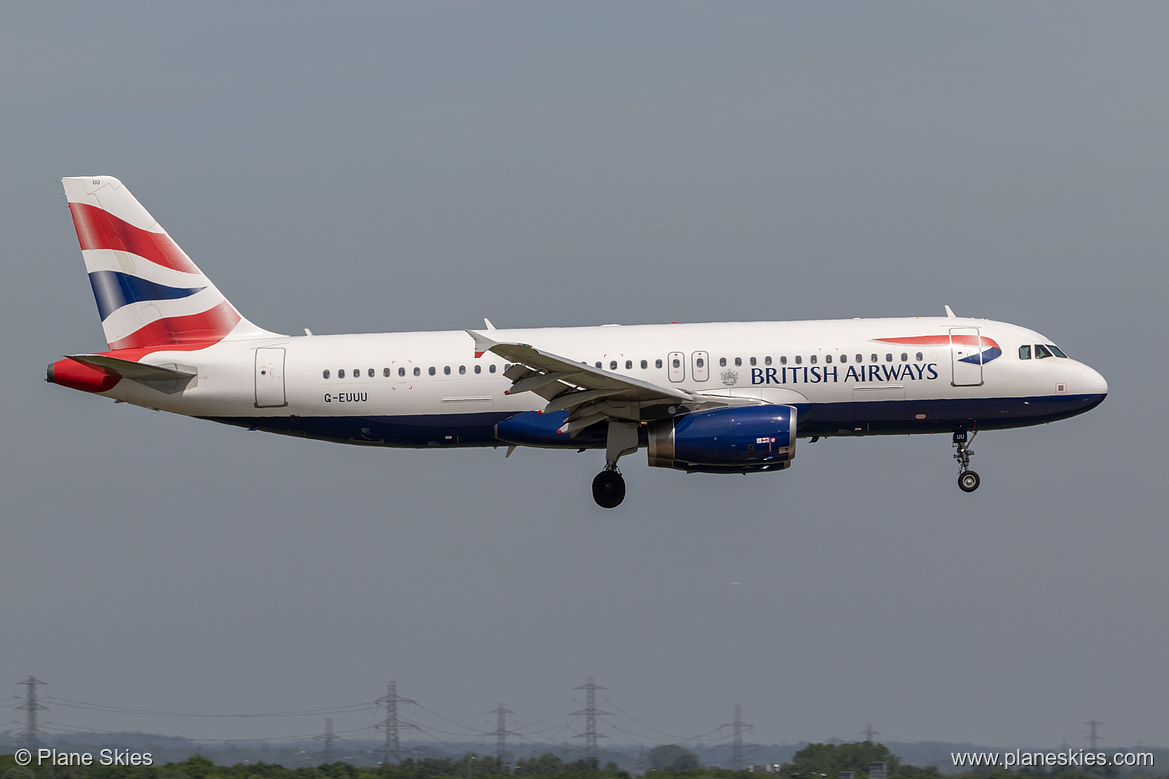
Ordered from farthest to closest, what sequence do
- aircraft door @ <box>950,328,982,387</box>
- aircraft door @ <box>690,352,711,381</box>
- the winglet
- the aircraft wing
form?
aircraft door @ <box>950,328,982,387</box> → aircraft door @ <box>690,352,711,381</box> → the aircraft wing → the winglet

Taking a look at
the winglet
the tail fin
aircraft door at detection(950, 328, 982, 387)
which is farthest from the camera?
the tail fin

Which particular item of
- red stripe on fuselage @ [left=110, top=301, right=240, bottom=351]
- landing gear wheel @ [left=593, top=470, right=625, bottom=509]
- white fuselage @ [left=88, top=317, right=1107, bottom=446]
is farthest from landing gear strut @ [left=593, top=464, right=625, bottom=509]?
red stripe on fuselage @ [left=110, top=301, right=240, bottom=351]

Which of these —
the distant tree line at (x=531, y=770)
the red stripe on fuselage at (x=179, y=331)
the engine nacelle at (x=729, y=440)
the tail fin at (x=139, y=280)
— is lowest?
the distant tree line at (x=531, y=770)

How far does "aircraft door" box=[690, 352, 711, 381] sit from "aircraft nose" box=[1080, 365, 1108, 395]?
1011cm

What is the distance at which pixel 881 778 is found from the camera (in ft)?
116

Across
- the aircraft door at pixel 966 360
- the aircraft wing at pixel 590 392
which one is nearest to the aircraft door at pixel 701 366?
the aircraft wing at pixel 590 392

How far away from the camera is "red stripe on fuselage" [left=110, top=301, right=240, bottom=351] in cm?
3406

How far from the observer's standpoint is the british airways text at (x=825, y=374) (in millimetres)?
31188

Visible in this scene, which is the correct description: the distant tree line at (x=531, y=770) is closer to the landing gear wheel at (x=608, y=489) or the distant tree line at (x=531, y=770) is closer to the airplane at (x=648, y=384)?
the landing gear wheel at (x=608, y=489)

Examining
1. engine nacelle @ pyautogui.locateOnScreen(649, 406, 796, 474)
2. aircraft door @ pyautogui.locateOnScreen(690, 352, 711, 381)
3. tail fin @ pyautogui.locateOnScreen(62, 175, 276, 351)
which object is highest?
tail fin @ pyautogui.locateOnScreen(62, 175, 276, 351)

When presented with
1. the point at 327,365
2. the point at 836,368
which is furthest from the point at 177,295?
the point at 836,368

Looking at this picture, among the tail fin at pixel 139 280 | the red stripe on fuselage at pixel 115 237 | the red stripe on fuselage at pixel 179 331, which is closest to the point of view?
the red stripe on fuselage at pixel 179 331

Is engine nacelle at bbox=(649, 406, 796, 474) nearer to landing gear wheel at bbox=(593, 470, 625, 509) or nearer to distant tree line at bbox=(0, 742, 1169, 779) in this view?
landing gear wheel at bbox=(593, 470, 625, 509)

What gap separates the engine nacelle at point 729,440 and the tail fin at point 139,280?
12.2 meters
